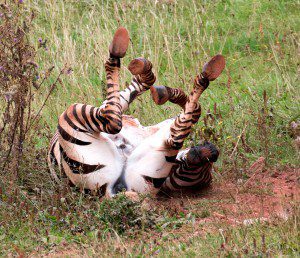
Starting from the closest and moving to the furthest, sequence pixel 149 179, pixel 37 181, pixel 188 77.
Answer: pixel 149 179
pixel 37 181
pixel 188 77

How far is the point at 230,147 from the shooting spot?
23.1 feet

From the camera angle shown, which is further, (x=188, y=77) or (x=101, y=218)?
(x=188, y=77)

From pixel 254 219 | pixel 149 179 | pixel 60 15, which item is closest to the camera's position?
pixel 254 219

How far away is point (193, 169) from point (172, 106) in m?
2.35

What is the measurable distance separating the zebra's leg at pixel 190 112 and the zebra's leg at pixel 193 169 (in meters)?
0.15

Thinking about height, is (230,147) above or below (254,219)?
below

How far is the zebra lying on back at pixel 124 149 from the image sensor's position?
18.8 ft

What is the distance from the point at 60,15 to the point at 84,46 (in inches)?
35.0

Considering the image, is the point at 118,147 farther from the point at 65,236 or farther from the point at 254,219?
the point at 254,219

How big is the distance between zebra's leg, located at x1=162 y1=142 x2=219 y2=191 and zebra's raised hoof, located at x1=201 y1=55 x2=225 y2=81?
0.53 meters

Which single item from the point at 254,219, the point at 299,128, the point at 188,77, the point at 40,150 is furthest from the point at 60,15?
the point at 254,219

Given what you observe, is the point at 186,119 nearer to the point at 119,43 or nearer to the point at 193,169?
the point at 193,169

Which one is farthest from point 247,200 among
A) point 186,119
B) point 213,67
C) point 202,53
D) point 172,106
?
point 202,53

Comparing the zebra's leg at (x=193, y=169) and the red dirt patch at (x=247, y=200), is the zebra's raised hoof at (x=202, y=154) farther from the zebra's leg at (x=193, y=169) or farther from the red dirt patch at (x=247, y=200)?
the red dirt patch at (x=247, y=200)
